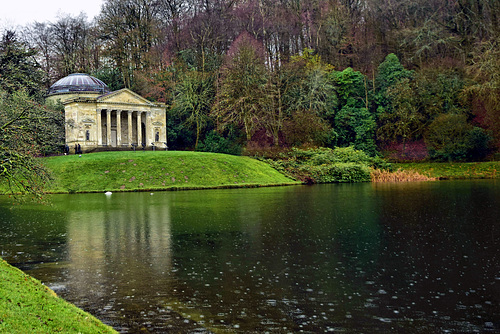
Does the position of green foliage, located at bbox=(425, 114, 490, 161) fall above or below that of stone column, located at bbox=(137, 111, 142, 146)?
below

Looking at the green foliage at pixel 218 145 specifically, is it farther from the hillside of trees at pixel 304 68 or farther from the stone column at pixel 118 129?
the stone column at pixel 118 129

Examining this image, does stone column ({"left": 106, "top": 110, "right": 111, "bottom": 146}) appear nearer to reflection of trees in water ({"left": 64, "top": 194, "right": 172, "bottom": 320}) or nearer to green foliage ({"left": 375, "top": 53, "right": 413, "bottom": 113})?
green foliage ({"left": 375, "top": 53, "right": 413, "bottom": 113})

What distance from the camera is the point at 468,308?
838 cm

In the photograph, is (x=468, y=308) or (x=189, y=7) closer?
(x=468, y=308)

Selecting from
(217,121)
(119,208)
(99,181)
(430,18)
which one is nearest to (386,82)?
(430,18)

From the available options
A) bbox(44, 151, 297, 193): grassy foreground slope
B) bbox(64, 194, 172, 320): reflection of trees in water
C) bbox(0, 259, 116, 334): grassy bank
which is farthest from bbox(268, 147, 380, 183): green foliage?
bbox(0, 259, 116, 334): grassy bank

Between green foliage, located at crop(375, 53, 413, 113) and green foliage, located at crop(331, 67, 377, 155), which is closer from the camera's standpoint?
green foliage, located at crop(331, 67, 377, 155)

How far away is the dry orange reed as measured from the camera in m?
48.8

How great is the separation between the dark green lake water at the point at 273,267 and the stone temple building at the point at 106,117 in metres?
38.9

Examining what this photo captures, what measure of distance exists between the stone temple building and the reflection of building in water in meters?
39.0

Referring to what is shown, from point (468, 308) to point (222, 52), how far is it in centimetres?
6979

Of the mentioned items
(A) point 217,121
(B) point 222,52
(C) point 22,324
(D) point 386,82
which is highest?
(B) point 222,52

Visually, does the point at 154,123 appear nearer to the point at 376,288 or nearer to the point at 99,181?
the point at 99,181

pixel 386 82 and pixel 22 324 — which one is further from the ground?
pixel 386 82
